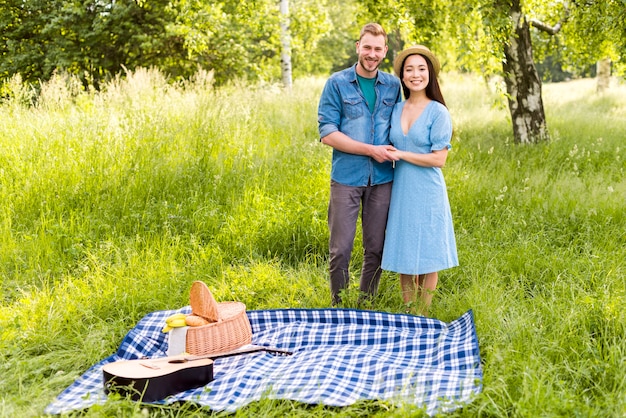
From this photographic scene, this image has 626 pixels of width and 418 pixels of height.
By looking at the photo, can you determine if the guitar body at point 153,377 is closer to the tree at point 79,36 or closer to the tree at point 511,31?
the tree at point 511,31

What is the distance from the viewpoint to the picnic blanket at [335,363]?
3.22m

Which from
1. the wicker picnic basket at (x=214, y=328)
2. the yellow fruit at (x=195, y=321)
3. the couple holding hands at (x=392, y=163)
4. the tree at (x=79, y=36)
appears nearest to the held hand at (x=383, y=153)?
the couple holding hands at (x=392, y=163)

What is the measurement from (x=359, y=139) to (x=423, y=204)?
625 millimetres

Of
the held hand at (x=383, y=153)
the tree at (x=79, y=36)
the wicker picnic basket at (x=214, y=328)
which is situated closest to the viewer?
the wicker picnic basket at (x=214, y=328)

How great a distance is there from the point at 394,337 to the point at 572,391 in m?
1.18

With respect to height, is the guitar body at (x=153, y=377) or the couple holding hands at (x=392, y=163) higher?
the couple holding hands at (x=392, y=163)

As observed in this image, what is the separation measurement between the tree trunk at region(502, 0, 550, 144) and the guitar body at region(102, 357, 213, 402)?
6.43 meters

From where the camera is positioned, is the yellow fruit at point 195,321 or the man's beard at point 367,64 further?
the man's beard at point 367,64

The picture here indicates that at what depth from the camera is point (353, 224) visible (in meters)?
4.45

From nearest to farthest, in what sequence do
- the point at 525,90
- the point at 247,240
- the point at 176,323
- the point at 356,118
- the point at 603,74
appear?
the point at 176,323 → the point at 356,118 → the point at 247,240 → the point at 525,90 → the point at 603,74

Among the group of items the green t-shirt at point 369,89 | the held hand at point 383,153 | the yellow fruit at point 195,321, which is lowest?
the yellow fruit at point 195,321

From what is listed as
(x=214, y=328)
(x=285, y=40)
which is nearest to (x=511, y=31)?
(x=214, y=328)

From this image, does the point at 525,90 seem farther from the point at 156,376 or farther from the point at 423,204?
the point at 156,376

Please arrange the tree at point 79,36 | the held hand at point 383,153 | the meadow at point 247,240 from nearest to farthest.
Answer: the meadow at point 247,240 < the held hand at point 383,153 < the tree at point 79,36
